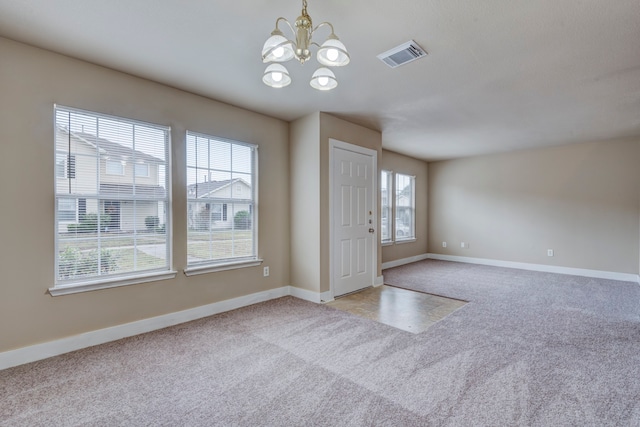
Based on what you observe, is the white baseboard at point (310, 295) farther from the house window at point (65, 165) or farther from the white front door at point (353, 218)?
the house window at point (65, 165)

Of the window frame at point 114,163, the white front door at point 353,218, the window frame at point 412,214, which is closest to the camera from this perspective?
the window frame at point 114,163

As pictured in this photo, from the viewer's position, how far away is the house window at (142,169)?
9.85ft

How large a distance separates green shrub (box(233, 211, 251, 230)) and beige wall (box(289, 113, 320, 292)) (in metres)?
0.66

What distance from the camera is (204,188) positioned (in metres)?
3.49

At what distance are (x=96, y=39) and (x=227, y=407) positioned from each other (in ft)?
9.30

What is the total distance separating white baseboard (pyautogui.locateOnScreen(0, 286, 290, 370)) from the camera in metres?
2.38

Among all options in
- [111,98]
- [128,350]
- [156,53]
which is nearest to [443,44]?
[156,53]

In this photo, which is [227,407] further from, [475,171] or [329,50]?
[475,171]

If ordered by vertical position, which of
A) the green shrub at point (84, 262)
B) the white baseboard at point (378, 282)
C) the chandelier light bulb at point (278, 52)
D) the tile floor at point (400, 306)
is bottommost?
the tile floor at point (400, 306)

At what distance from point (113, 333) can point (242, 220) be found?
5.70 ft

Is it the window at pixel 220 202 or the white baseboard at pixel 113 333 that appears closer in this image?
the white baseboard at pixel 113 333

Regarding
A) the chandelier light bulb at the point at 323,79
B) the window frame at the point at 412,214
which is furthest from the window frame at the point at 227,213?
the window frame at the point at 412,214

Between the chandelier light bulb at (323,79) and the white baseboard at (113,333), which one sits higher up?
the chandelier light bulb at (323,79)

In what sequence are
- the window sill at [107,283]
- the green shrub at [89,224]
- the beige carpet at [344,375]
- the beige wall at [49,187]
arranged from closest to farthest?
the beige carpet at [344,375] < the beige wall at [49,187] < the window sill at [107,283] < the green shrub at [89,224]
